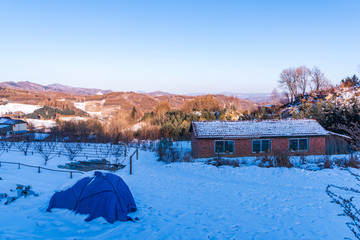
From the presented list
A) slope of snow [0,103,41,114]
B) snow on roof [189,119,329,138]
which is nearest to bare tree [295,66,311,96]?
snow on roof [189,119,329,138]

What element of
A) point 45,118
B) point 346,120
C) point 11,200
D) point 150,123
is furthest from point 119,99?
point 11,200

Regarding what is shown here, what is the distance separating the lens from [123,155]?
2316 centimetres

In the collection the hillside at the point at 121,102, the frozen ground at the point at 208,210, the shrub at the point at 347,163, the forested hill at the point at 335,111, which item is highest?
the hillside at the point at 121,102

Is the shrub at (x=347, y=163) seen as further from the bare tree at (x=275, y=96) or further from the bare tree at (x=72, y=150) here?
the bare tree at (x=275, y=96)

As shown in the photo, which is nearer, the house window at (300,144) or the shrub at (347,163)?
the shrub at (347,163)

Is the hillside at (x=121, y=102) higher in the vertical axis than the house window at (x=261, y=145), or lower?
higher

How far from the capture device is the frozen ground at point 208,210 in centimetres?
713

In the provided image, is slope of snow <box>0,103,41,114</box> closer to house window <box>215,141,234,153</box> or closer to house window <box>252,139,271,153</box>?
house window <box>215,141,234,153</box>

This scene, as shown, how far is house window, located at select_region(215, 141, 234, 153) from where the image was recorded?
21.3m

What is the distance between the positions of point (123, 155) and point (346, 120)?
22.1m

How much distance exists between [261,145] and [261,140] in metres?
0.45

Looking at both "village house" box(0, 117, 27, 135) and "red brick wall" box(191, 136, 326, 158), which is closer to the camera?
"red brick wall" box(191, 136, 326, 158)

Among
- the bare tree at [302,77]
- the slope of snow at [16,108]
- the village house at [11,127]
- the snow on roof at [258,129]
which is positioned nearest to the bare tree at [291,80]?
the bare tree at [302,77]

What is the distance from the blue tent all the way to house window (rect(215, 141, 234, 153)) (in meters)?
13.5
